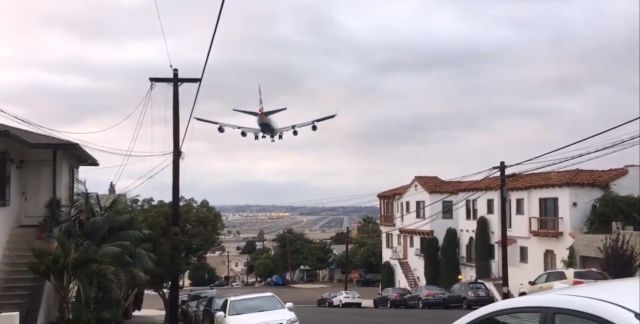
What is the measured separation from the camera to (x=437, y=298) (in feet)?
133

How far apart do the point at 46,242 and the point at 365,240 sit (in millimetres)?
71337

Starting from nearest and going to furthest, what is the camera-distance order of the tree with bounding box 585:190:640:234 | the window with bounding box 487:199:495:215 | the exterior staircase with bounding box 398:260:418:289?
the tree with bounding box 585:190:640:234 < the window with bounding box 487:199:495:215 < the exterior staircase with bounding box 398:260:418:289

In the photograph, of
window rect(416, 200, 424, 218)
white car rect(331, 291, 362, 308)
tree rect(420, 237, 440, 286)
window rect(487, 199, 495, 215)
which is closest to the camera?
white car rect(331, 291, 362, 308)

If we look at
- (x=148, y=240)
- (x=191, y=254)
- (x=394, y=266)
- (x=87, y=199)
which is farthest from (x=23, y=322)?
(x=394, y=266)

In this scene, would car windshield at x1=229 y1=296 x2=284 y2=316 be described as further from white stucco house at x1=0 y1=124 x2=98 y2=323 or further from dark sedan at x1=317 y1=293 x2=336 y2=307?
dark sedan at x1=317 y1=293 x2=336 y2=307

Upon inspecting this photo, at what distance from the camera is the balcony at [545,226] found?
4388 cm

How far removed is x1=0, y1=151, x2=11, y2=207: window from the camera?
21922 mm

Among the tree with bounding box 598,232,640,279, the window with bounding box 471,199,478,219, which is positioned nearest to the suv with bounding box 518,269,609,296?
the tree with bounding box 598,232,640,279

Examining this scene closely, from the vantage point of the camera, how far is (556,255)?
4447 cm

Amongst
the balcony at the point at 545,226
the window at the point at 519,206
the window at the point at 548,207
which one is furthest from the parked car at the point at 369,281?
the window at the point at 548,207

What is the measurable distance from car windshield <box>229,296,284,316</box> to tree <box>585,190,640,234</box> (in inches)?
1074

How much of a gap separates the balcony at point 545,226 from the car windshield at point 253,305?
28.2 metres

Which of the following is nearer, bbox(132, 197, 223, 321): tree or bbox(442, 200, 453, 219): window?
bbox(132, 197, 223, 321): tree

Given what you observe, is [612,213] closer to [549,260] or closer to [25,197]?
[549,260]
